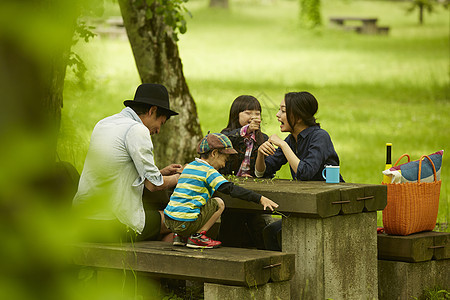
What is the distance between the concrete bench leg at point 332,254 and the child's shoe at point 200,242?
1.71ft

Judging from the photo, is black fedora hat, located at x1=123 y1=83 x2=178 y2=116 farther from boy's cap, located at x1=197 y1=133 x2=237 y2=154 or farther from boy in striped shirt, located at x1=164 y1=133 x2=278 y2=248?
boy in striped shirt, located at x1=164 y1=133 x2=278 y2=248

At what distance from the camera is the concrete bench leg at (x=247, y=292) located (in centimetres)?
420

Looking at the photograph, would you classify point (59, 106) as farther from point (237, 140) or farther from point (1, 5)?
point (237, 140)

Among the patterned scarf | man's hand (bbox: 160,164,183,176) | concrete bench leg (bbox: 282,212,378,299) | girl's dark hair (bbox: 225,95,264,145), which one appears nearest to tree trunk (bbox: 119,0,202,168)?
girl's dark hair (bbox: 225,95,264,145)

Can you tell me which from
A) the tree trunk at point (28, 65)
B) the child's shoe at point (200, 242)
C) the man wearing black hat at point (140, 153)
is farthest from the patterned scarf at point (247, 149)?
the tree trunk at point (28, 65)

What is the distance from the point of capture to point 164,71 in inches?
408

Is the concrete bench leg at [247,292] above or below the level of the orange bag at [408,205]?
below

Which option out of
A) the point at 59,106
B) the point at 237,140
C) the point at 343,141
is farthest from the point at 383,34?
the point at 59,106

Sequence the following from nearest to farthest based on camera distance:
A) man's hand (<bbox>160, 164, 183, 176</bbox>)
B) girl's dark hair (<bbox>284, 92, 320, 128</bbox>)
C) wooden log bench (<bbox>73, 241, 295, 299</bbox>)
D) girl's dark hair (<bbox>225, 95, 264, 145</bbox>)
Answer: wooden log bench (<bbox>73, 241, 295, 299</bbox>), man's hand (<bbox>160, 164, 183, 176</bbox>), girl's dark hair (<bbox>284, 92, 320, 128</bbox>), girl's dark hair (<bbox>225, 95, 264, 145</bbox>)

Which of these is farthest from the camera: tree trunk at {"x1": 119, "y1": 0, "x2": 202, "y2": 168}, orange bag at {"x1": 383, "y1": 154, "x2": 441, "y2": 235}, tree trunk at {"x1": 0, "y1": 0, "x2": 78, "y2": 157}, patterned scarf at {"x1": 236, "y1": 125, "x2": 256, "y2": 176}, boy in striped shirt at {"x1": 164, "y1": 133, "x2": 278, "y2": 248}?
tree trunk at {"x1": 119, "y1": 0, "x2": 202, "y2": 168}

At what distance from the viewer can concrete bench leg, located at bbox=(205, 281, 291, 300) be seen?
4.20m

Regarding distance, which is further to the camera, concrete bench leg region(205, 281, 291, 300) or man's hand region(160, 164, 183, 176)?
man's hand region(160, 164, 183, 176)

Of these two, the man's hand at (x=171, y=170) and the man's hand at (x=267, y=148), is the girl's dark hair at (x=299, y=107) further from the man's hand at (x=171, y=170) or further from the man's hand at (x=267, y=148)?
the man's hand at (x=171, y=170)

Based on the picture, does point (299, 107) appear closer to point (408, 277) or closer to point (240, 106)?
point (240, 106)
